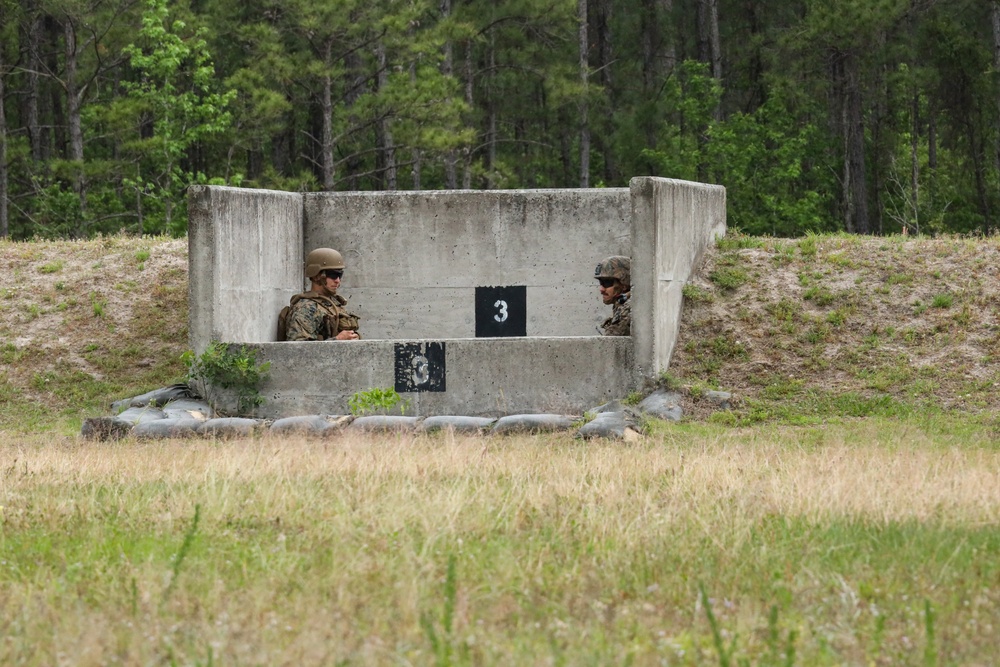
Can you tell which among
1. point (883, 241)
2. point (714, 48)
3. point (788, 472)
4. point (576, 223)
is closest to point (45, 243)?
point (576, 223)

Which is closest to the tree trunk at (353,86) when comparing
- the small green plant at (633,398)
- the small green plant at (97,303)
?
the small green plant at (97,303)

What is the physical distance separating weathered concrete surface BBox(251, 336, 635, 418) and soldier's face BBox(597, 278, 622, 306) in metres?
1.44

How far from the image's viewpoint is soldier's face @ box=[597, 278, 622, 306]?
51.4ft

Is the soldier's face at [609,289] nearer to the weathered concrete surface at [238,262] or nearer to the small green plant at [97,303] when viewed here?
the weathered concrete surface at [238,262]

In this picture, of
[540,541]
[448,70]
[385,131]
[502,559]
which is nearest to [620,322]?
[540,541]

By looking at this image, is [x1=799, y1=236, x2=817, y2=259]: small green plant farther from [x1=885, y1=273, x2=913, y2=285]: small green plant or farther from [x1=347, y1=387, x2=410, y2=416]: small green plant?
[x1=347, y1=387, x2=410, y2=416]: small green plant

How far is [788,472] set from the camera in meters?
9.03

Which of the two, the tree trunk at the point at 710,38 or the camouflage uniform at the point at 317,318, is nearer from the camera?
the camouflage uniform at the point at 317,318

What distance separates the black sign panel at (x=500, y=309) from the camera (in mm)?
17406

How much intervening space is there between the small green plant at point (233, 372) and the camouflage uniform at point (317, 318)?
4.14ft

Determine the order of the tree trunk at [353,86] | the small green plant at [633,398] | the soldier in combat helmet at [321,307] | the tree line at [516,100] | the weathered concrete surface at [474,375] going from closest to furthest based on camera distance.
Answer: the small green plant at [633,398], the weathered concrete surface at [474,375], the soldier in combat helmet at [321,307], the tree line at [516,100], the tree trunk at [353,86]

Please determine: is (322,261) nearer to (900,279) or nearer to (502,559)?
(900,279)

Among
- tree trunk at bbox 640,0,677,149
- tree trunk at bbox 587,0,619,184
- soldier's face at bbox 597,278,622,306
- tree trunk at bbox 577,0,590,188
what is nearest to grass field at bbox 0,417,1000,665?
soldier's face at bbox 597,278,622,306

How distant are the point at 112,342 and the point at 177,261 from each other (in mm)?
2203
